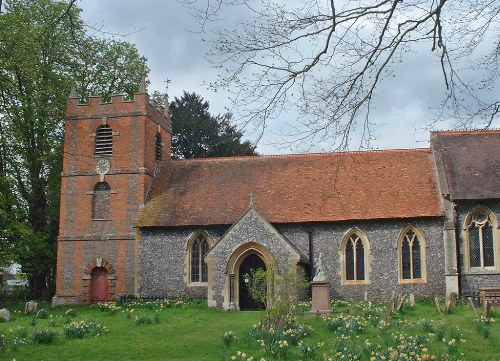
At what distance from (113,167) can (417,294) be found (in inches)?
565

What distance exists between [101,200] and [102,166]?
5.09 ft

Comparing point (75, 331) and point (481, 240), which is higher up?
point (481, 240)

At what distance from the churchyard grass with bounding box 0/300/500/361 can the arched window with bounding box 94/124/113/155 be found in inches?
425

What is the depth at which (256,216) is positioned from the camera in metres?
25.4

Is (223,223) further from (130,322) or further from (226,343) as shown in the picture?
(226,343)

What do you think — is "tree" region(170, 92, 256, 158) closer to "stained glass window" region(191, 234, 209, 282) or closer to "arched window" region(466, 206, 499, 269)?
"stained glass window" region(191, 234, 209, 282)

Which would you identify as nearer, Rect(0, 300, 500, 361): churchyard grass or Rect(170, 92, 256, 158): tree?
Rect(0, 300, 500, 361): churchyard grass

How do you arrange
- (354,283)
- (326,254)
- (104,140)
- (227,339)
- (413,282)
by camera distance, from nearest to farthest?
(227,339) → (413,282) → (354,283) → (326,254) → (104,140)

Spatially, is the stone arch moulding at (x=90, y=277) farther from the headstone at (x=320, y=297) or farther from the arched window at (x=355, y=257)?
the headstone at (x=320, y=297)

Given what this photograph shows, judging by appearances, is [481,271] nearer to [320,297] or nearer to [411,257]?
[411,257]

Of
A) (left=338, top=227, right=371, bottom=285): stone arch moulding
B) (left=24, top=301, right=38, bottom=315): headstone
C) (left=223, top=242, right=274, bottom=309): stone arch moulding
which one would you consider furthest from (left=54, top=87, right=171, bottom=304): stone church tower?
(left=338, top=227, right=371, bottom=285): stone arch moulding

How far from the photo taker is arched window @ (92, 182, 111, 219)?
29.7 m

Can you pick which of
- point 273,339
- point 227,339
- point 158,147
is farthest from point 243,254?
point 273,339

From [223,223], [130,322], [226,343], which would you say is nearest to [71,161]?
[223,223]
